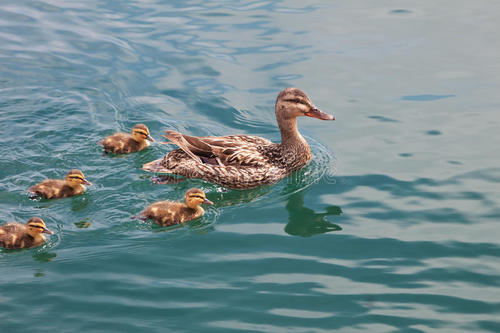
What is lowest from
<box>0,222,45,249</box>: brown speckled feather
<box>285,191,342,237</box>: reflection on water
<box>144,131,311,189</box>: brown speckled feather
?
<box>285,191,342,237</box>: reflection on water

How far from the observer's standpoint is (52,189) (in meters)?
6.39

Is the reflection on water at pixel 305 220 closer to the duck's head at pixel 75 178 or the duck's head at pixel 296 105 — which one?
the duck's head at pixel 296 105

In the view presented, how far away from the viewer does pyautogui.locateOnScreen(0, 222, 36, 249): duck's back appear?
5.61m

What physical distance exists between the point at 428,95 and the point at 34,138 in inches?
188

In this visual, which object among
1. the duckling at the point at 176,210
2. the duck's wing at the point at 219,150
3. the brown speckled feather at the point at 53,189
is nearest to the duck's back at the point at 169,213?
the duckling at the point at 176,210

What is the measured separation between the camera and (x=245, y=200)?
21.8 ft

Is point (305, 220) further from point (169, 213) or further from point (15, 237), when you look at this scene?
point (15, 237)

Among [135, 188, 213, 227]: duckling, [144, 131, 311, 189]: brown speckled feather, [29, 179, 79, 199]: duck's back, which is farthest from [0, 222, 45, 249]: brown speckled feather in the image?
[144, 131, 311, 189]: brown speckled feather

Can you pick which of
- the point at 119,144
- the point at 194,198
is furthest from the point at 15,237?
the point at 119,144

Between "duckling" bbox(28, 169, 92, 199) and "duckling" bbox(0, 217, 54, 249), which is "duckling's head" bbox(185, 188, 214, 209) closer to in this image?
"duckling" bbox(28, 169, 92, 199)

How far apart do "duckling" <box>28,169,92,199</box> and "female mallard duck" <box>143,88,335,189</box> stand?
90 cm

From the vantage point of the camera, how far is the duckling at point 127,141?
24.1 ft

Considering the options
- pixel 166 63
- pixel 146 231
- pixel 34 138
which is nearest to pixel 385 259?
pixel 146 231

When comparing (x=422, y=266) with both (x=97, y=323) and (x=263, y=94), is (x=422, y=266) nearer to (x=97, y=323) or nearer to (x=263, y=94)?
(x=97, y=323)
